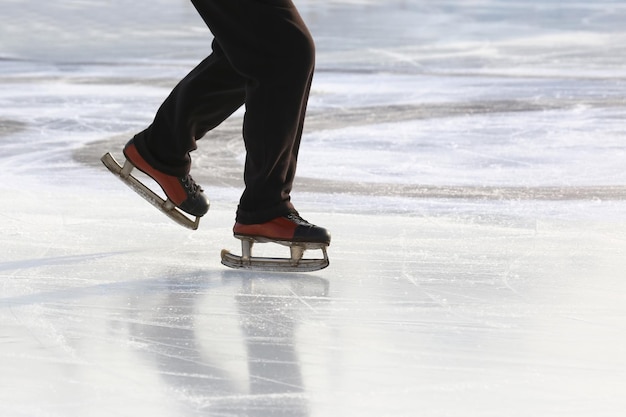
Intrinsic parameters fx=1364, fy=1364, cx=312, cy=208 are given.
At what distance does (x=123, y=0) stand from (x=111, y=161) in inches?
464

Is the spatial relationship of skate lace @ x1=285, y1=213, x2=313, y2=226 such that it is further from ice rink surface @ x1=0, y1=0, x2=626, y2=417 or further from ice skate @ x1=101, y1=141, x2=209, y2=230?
ice skate @ x1=101, y1=141, x2=209, y2=230

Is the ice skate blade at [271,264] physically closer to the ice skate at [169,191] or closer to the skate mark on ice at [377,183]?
the ice skate at [169,191]

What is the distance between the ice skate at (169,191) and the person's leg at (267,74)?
0.89 feet

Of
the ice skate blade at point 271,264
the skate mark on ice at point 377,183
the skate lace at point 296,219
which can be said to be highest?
the skate lace at point 296,219

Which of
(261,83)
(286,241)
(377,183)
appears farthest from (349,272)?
(377,183)

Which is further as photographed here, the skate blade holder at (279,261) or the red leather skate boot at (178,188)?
the red leather skate boot at (178,188)

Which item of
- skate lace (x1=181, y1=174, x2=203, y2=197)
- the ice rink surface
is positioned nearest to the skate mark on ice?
the ice rink surface

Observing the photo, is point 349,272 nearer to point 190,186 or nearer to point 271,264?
→ point 271,264

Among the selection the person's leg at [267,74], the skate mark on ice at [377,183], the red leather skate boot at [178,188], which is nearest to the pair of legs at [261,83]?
the person's leg at [267,74]

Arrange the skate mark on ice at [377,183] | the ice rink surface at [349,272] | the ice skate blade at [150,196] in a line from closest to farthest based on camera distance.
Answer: the ice rink surface at [349,272] < the ice skate blade at [150,196] < the skate mark on ice at [377,183]

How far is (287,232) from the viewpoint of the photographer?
309 cm

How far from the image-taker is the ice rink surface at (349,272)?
212cm

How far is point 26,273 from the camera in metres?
3.01

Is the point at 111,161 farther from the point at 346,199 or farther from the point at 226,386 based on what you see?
the point at 226,386
